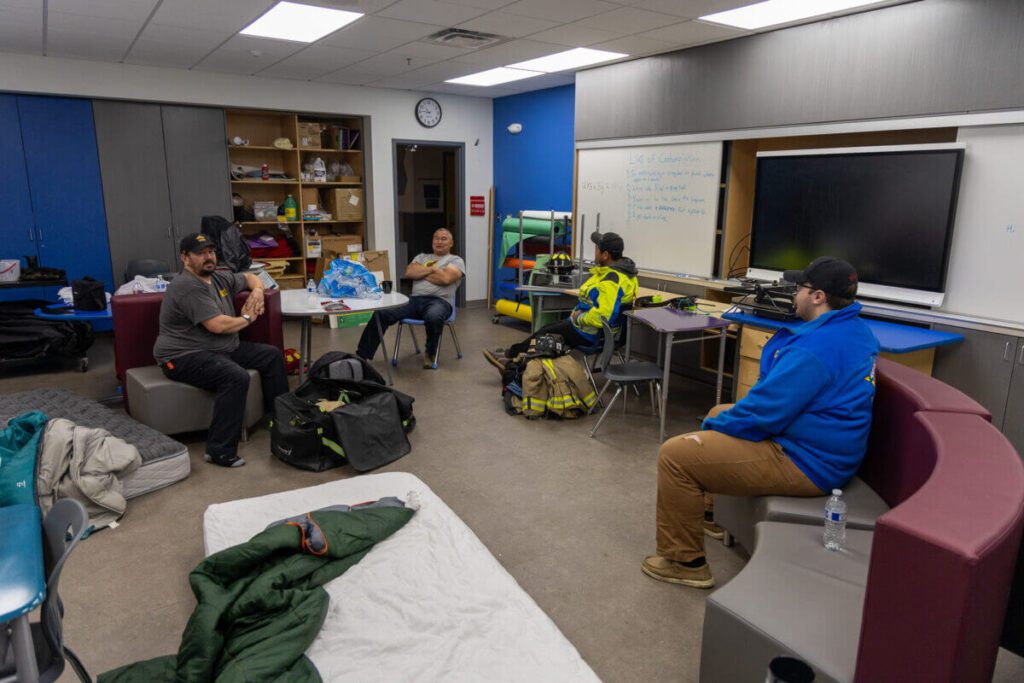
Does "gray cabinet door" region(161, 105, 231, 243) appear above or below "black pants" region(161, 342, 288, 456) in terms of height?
above

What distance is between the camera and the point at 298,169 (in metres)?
7.30

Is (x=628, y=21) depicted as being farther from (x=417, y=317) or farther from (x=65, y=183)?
(x=65, y=183)

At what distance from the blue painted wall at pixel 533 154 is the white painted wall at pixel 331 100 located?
0.27 metres

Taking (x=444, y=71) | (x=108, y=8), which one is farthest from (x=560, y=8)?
(x=108, y=8)

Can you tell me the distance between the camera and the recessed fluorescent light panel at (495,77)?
6.42 metres

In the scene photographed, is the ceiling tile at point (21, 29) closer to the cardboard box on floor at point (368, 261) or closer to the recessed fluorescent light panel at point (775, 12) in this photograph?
the cardboard box on floor at point (368, 261)

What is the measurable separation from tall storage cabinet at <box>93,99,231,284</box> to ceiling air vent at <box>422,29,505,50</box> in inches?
116

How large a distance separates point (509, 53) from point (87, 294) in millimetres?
3656

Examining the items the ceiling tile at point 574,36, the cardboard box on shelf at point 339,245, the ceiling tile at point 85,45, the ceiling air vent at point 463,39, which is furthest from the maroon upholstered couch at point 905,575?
the cardboard box on shelf at point 339,245

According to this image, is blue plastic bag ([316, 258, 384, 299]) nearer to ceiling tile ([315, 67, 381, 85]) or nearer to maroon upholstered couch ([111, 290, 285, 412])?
maroon upholstered couch ([111, 290, 285, 412])

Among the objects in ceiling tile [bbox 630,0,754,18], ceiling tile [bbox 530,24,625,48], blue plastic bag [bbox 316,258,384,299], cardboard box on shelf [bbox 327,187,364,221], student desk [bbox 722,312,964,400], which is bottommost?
student desk [bbox 722,312,964,400]

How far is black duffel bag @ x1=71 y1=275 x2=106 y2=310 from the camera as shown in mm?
4648

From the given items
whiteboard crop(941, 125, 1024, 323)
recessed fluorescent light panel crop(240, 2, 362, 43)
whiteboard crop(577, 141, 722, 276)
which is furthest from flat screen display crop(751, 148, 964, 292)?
recessed fluorescent light panel crop(240, 2, 362, 43)

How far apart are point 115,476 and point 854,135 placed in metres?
4.66
